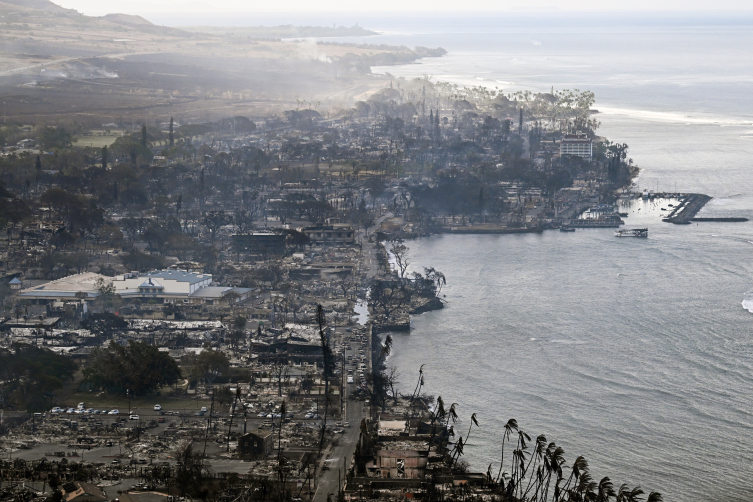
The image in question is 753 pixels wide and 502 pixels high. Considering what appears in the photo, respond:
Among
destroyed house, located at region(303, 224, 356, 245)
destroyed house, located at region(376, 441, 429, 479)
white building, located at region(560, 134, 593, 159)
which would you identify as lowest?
destroyed house, located at region(376, 441, 429, 479)

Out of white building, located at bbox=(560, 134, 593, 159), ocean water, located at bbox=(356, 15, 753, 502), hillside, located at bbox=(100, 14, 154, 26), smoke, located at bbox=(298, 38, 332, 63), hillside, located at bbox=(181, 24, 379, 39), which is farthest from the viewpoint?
hillside, located at bbox=(181, 24, 379, 39)

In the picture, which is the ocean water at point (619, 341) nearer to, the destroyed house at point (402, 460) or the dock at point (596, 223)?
the dock at point (596, 223)

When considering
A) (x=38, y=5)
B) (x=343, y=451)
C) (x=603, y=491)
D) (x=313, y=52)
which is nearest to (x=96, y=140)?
(x=343, y=451)

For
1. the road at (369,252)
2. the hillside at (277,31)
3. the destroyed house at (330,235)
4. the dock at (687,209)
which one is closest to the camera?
the road at (369,252)

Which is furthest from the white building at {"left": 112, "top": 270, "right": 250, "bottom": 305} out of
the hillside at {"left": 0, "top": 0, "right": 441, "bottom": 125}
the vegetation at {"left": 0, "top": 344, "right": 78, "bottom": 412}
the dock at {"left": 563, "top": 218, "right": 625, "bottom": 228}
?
the hillside at {"left": 0, "top": 0, "right": 441, "bottom": 125}

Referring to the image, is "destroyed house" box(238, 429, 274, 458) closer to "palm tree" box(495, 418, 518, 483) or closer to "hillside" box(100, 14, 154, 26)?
"palm tree" box(495, 418, 518, 483)

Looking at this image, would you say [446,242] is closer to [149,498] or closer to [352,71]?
[149,498]

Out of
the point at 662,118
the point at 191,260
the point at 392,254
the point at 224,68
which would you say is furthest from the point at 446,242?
the point at 224,68

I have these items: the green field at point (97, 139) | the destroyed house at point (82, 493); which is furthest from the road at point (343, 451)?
the green field at point (97, 139)
